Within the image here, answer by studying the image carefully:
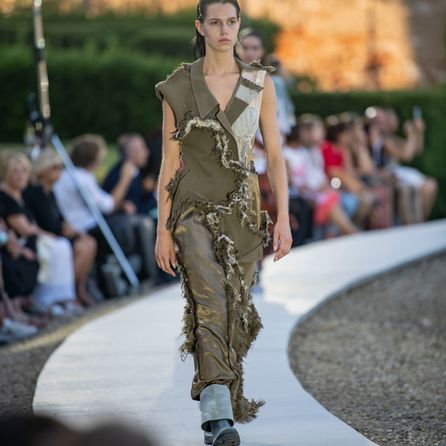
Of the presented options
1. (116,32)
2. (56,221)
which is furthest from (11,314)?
(116,32)

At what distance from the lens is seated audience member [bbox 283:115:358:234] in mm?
12500

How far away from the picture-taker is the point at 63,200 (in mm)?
10266

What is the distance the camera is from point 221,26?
14.7 feet

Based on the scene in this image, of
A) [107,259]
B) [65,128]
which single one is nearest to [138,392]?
[107,259]

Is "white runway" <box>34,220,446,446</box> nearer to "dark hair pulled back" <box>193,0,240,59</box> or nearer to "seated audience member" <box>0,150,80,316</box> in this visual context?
"seated audience member" <box>0,150,80,316</box>

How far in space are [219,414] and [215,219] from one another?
2.17 ft

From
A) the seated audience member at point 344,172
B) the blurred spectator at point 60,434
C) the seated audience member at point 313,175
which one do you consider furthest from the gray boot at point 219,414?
the seated audience member at point 344,172

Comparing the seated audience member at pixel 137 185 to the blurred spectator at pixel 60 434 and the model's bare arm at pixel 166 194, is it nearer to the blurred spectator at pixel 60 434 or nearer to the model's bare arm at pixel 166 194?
the model's bare arm at pixel 166 194

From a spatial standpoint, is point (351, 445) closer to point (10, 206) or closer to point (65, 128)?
point (10, 206)

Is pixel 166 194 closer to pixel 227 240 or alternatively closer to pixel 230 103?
pixel 227 240

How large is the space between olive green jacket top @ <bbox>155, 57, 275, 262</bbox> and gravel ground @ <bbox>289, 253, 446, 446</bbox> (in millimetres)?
1065

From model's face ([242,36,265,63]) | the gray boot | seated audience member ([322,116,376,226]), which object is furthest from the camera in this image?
seated audience member ([322,116,376,226])

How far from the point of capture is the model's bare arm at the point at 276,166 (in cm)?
461

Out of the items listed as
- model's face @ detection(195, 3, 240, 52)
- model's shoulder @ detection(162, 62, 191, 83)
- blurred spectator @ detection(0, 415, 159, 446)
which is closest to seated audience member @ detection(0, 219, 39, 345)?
model's shoulder @ detection(162, 62, 191, 83)
